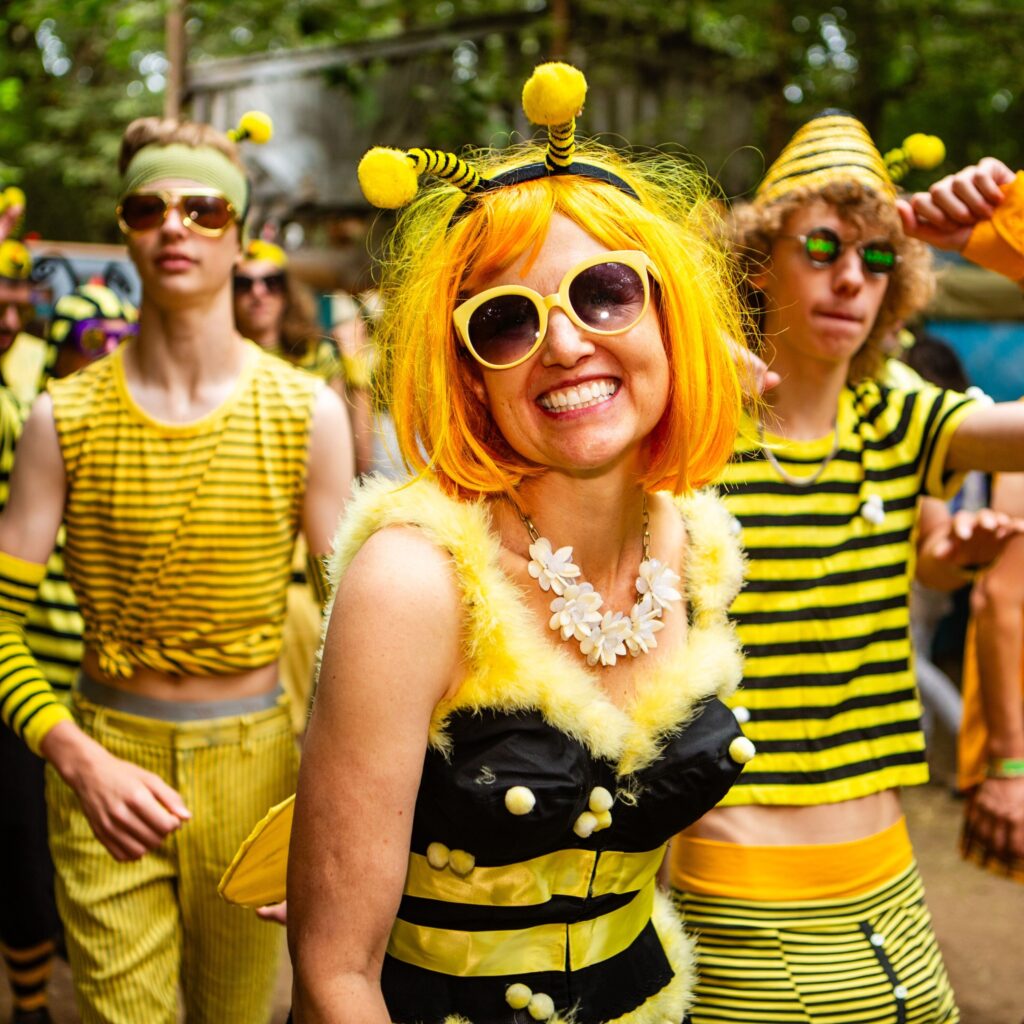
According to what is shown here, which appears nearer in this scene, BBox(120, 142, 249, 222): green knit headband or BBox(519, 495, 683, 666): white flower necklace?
BBox(519, 495, 683, 666): white flower necklace

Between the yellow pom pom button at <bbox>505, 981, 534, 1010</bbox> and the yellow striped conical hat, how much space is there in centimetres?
184

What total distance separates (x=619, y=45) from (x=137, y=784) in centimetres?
833

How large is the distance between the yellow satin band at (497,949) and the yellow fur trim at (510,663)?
0.26 meters

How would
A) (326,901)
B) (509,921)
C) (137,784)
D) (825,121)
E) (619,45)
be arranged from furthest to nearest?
(619,45), (825,121), (137,784), (509,921), (326,901)

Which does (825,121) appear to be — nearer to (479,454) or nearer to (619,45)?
(479,454)

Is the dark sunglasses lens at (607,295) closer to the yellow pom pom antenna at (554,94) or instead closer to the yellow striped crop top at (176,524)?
the yellow pom pom antenna at (554,94)

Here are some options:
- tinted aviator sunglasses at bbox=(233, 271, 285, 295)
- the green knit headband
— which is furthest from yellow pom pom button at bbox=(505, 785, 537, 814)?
tinted aviator sunglasses at bbox=(233, 271, 285, 295)

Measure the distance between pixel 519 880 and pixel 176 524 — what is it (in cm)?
146

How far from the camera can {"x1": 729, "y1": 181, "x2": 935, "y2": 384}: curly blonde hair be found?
8.59 ft

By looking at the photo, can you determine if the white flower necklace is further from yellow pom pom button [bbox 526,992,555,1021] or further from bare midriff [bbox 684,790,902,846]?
bare midriff [bbox 684,790,902,846]

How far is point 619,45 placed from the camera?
9.31m

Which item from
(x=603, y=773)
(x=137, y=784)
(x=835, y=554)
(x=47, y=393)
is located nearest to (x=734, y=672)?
(x=603, y=773)

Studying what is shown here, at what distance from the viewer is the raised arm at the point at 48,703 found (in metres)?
2.27

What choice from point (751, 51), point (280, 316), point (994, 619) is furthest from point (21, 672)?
point (751, 51)
